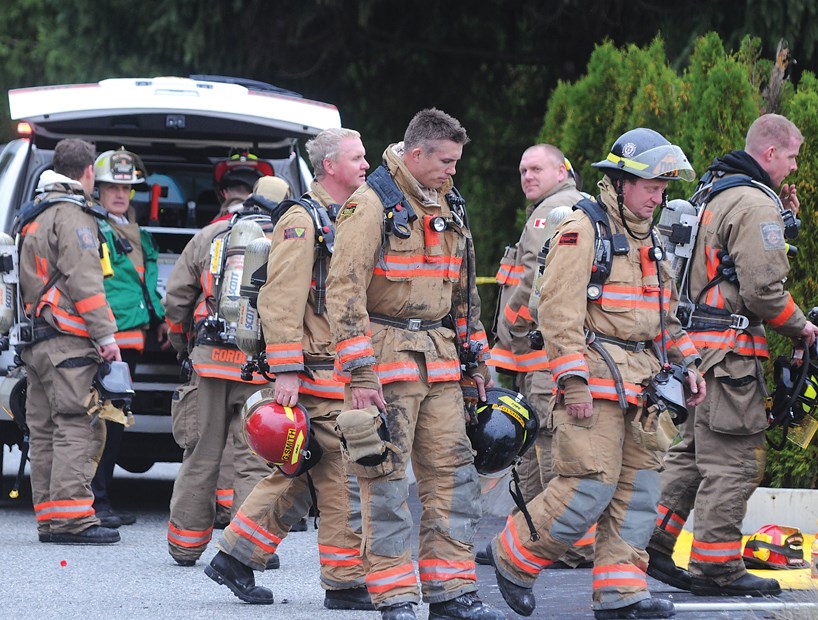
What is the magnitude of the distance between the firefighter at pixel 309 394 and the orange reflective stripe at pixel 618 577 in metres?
1.02

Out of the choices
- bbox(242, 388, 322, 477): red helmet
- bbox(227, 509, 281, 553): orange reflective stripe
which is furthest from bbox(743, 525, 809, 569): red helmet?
bbox(242, 388, 322, 477): red helmet

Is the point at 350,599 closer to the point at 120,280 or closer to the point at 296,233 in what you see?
the point at 296,233

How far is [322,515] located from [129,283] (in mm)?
3050

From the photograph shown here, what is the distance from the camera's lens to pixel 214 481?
312 inches

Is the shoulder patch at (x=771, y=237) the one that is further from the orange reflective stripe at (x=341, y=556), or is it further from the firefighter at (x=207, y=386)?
the firefighter at (x=207, y=386)

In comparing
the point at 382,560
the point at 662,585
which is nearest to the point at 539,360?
the point at 662,585

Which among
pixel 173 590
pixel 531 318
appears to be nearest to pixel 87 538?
pixel 173 590

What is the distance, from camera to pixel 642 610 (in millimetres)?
6344

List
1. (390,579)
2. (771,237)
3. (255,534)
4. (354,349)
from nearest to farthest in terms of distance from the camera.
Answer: (354,349) → (390,579) → (255,534) → (771,237)

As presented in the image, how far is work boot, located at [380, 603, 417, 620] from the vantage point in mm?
5879

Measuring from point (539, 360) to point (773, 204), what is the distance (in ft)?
5.14

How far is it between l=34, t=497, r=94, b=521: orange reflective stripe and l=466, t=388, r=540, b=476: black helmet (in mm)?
3040

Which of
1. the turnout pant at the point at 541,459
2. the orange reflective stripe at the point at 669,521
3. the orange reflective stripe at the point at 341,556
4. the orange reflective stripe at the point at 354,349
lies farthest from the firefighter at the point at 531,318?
the orange reflective stripe at the point at 354,349

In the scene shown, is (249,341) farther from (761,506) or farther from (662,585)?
(761,506)
